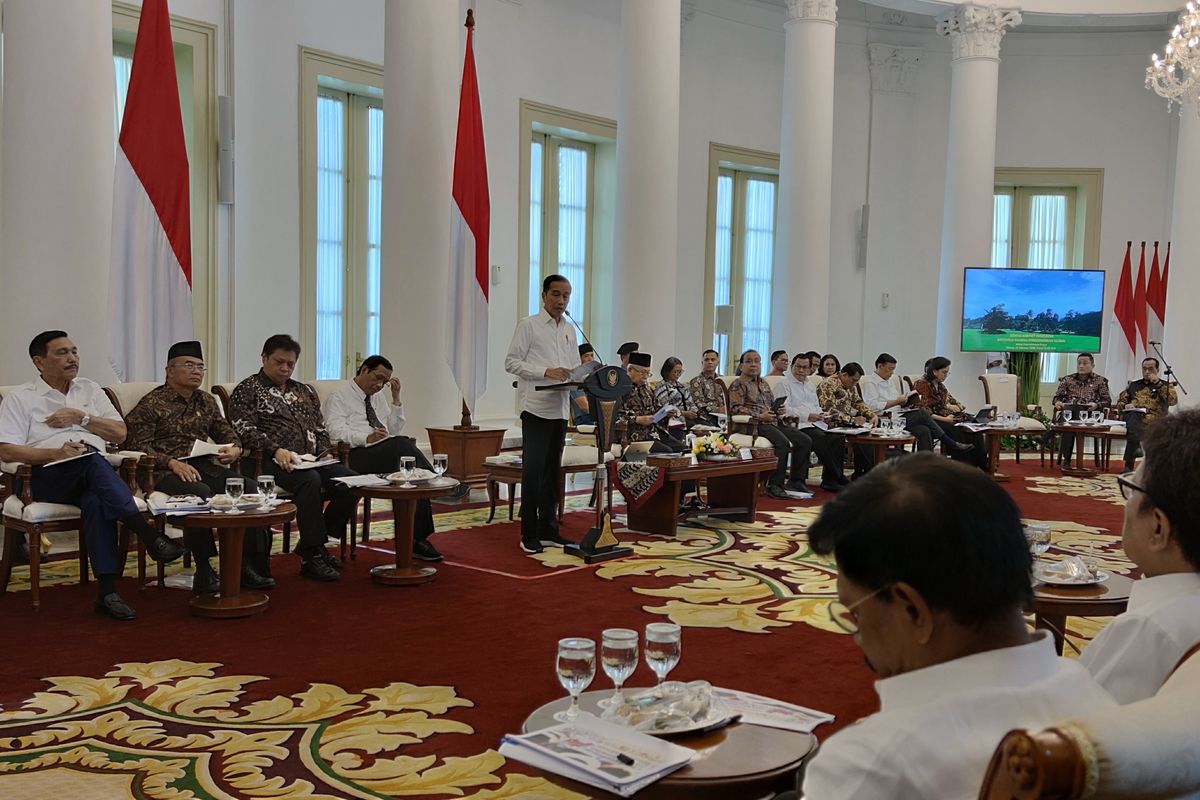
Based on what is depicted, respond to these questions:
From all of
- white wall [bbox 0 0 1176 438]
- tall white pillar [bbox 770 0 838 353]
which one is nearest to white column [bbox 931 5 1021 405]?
white wall [bbox 0 0 1176 438]

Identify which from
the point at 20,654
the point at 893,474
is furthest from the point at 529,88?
the point at 893,474

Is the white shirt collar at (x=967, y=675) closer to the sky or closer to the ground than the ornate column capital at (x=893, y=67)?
closer to the ground

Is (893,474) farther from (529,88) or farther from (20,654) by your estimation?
(529,88)

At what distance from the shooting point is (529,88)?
504 inches

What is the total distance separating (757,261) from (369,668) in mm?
12626

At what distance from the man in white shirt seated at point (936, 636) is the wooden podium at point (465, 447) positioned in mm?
7409

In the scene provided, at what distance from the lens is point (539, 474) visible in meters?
6.98

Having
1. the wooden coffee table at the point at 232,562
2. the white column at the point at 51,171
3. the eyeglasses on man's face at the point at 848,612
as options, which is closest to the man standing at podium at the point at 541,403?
the wooden coffee table at the point at 232,562

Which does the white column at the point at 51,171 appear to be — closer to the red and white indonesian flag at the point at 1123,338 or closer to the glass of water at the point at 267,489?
the glass of water at the point at 267,489

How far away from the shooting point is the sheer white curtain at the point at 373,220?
11484mm

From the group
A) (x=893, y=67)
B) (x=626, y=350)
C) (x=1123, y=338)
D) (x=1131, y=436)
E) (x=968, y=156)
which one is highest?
(x=893, y=67)

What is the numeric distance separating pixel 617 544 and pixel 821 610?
1723 millimetres

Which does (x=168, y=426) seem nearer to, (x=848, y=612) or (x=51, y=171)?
(x=51, y=171)

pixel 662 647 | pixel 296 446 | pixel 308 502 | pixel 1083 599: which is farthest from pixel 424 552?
pixel 662 647
